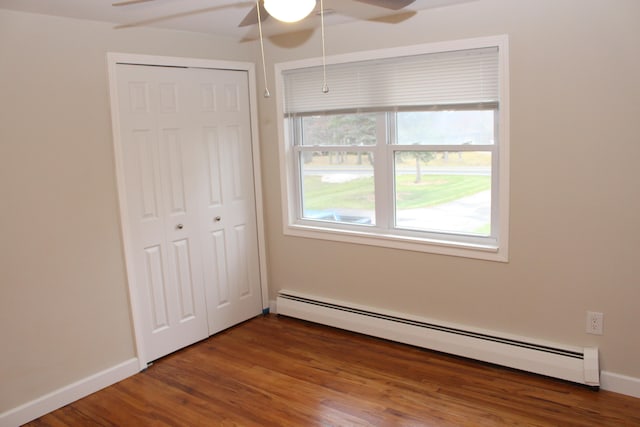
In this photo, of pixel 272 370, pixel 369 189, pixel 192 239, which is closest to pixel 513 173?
pixel 369 189

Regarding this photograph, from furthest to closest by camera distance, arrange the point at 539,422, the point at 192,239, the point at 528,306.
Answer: the point at 192,239, the point at 528,306, the point at 539,422

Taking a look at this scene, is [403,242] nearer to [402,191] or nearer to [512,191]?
[402,191]

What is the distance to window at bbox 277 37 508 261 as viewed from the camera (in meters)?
3.17

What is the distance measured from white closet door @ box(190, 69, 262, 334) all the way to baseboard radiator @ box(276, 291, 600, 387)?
0.40m

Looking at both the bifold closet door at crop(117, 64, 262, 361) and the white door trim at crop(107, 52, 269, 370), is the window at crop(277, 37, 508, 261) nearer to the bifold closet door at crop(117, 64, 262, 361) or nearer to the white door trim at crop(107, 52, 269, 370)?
the white door trim at crop(107, 52, 269, 370)

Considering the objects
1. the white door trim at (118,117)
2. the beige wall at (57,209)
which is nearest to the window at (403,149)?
the white door trim at (118,117)

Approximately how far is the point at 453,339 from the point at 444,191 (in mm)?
988

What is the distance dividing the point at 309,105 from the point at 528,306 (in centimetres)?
210

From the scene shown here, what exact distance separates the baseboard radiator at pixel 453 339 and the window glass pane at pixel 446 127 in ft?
4.05

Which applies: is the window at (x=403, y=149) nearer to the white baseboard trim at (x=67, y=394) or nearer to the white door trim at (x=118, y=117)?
the white door trim at (x=118, y=117)

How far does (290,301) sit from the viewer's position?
13.7ft

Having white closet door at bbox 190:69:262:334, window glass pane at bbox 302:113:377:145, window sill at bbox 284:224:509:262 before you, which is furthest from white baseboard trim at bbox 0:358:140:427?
window glass pane at bbox 302:113:377:145

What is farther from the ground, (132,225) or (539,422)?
(132,225)

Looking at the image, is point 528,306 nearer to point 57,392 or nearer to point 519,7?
point 519,7
